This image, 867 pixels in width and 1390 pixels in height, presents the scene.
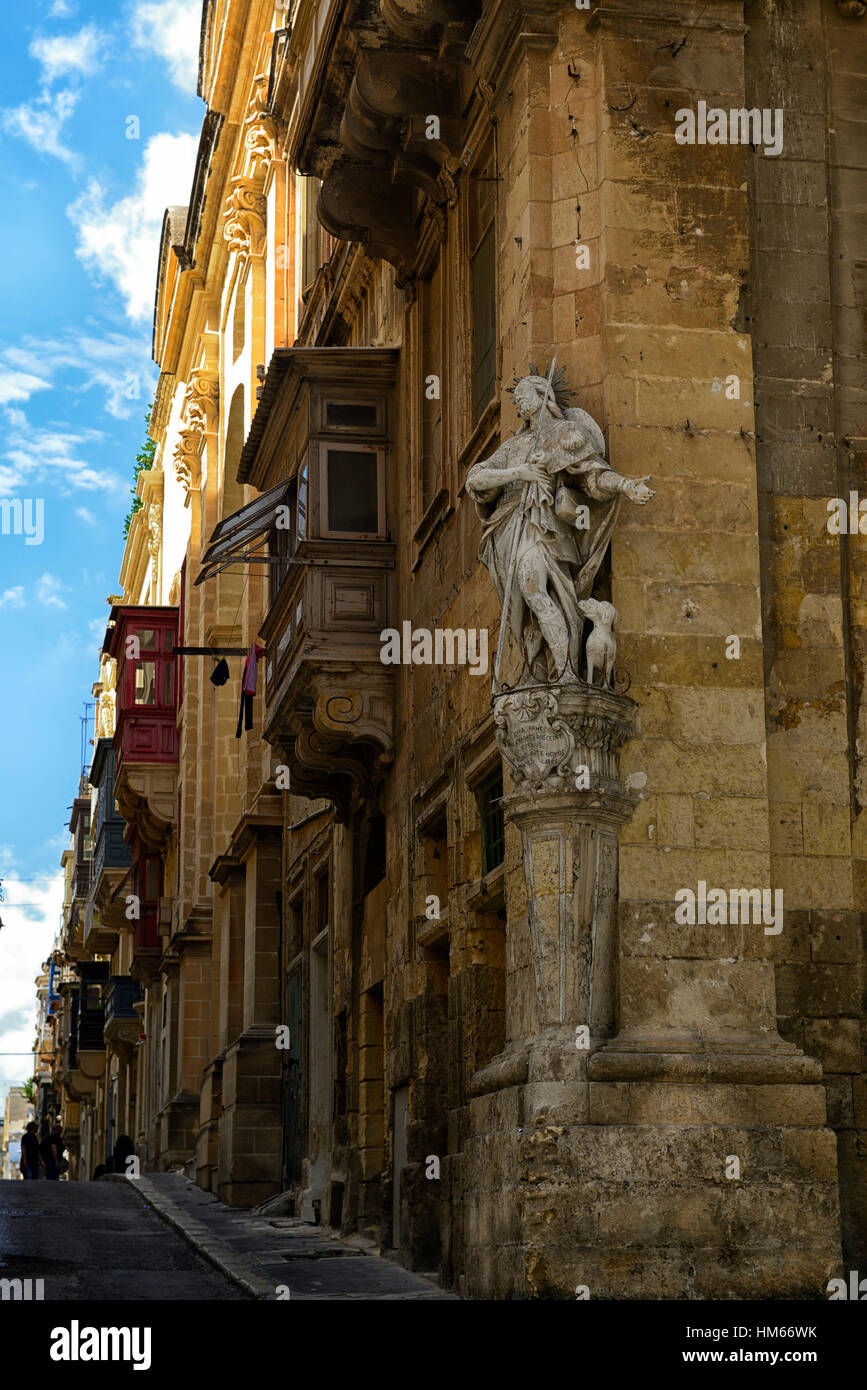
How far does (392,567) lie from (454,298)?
3.10m

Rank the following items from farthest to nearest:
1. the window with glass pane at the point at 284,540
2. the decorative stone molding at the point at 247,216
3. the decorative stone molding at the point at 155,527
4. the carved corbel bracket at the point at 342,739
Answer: the decorative stone molding at the point at 155,527, the decorative stone molding at the point at 247,216, the window with glass pane at the point at 284,540, the carved corbel bracket at the point at 342,739

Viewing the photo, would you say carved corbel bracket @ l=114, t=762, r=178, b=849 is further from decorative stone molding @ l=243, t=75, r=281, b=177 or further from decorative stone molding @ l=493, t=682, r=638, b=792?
decorative stone molding @ l=493, t=682, r=638, b=792

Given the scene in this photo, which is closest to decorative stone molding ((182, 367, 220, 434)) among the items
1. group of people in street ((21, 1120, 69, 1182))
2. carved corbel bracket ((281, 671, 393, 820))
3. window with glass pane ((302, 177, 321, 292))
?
window with glass pane ((302, 177, 321, 292))

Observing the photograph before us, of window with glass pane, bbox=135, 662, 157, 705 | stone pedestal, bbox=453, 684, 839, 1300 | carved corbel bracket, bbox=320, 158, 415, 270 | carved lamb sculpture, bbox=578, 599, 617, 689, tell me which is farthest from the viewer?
window with glass pane, bbox=135, 662, 157, 705

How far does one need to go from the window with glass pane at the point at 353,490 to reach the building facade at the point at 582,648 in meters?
0.06

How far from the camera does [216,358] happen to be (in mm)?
41688

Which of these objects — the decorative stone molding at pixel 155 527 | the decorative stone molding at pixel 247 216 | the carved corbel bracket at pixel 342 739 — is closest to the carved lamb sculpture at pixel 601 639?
the carved corbel bracket at pixel 342 739

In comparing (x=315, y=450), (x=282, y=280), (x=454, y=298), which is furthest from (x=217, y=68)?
(x=454, y=298)

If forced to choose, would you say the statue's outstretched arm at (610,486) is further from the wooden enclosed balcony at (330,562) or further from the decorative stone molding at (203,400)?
the decorative stone molding at (203,400)

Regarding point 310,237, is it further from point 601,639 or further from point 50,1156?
point 50,1156

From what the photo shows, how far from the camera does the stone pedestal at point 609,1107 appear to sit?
40.3ft

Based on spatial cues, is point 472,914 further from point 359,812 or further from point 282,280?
point 282,280

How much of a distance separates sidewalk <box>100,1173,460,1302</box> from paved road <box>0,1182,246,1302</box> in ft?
0.55

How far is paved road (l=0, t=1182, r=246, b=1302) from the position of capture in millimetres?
16406
